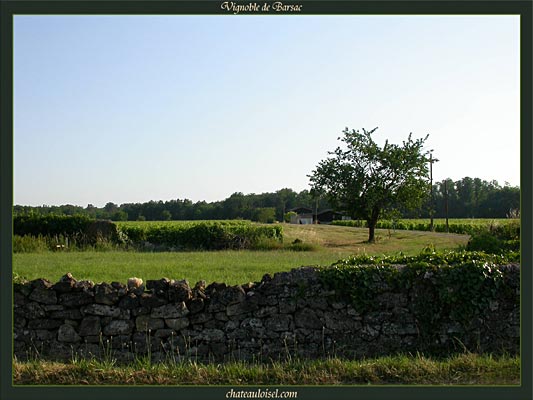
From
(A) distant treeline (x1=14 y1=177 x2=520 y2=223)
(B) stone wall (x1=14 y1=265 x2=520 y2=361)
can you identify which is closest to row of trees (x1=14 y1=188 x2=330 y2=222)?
(A) distant treeline (x1=14 y1=177 x2=520 y2=223)

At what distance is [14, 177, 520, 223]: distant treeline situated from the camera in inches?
1344

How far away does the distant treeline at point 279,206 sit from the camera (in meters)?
34.1

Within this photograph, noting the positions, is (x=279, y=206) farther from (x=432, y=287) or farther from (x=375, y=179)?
(x=432, y=287)

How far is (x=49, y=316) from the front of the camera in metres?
7.54

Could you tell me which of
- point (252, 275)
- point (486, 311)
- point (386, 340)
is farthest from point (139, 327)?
point (252, 275)

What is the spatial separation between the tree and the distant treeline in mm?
2295

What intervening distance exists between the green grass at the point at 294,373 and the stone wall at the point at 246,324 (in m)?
0.52

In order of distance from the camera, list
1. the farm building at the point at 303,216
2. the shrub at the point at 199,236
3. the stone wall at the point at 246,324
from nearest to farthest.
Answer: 1. the stone wall at the point at 246,324
2. the shrub at the point at 199,236
3. the farm building at the point at 303,216

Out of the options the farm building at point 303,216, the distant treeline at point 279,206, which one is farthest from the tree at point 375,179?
the farm building at point 303,216

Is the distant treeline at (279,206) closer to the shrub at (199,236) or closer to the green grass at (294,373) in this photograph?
the shrub at (199,236)

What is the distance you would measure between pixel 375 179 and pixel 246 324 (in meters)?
28.4

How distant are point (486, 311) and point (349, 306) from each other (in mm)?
1874

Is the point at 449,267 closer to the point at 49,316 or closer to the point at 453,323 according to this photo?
the point at 453,323

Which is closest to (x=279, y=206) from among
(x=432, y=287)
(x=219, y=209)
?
(x=219, y=209)
